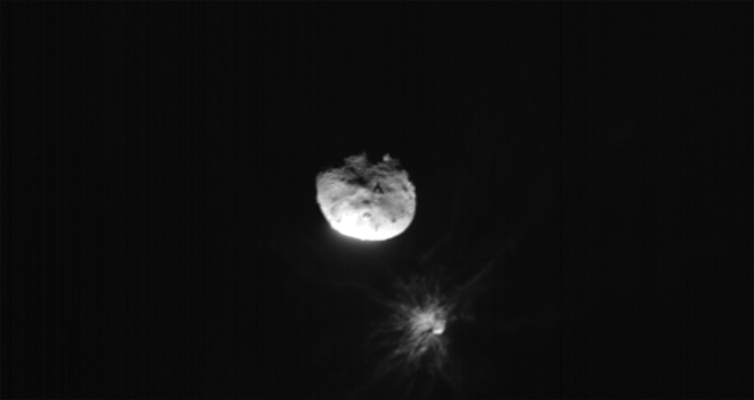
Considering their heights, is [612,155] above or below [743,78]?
below

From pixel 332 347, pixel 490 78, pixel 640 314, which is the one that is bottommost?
pixel 332 347

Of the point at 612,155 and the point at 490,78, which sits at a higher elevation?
the point at 490,78

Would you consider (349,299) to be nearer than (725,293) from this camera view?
Yes

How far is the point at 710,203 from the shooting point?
234 centimetres

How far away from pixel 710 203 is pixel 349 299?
1580 millimetres

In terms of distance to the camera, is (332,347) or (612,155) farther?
(612,155)

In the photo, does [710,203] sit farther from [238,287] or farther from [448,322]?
[238,287]

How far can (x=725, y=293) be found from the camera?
7.56 ft

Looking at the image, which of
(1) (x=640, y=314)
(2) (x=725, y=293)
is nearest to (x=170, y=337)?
(1) (x=640, y=314)

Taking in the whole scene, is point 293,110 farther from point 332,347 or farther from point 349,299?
point 332,347

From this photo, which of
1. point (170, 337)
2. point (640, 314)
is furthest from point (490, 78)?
point (170, 337)

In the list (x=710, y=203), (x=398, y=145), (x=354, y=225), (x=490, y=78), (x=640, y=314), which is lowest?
(x=640, y=314)

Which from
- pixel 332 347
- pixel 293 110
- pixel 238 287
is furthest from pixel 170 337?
pixel 293 110

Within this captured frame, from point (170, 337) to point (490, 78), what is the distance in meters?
1.62
